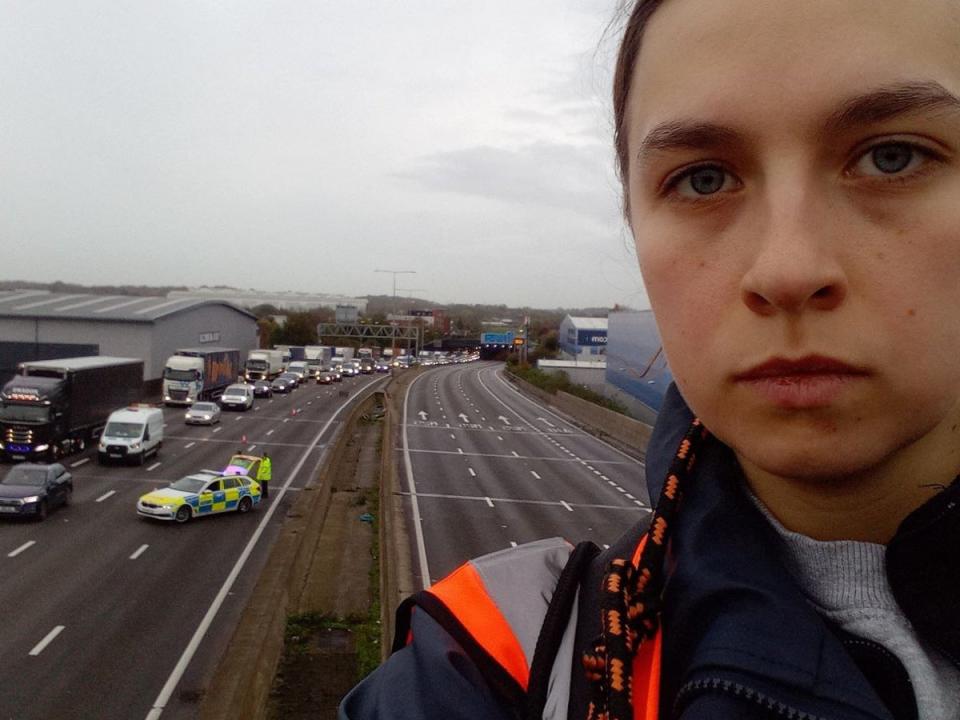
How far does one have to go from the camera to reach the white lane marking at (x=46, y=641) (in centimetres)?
1127

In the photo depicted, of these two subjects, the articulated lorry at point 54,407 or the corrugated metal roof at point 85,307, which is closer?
the articulated lorry at point 54,407

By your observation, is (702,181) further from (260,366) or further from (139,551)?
(260,366)

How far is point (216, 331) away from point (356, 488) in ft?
166

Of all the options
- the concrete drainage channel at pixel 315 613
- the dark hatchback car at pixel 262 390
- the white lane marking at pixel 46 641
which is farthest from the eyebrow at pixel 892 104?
the dark hatchback car at pixel 262 390

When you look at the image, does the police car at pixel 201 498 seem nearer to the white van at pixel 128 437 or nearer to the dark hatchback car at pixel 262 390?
the white van at pixel 128 437

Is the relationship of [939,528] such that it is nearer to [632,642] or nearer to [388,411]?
[632,642]

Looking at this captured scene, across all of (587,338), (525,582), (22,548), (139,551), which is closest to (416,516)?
(139,551)

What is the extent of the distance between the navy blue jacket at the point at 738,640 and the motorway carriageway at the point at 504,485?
43.9 feet

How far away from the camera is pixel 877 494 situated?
1.25 metres

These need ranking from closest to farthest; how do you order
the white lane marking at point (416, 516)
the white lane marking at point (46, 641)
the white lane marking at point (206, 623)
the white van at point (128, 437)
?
the white lane marking at point (206, 623) < the white lane marking at point (46, 641) < the white lane marking at point (416, 516) < the white van at point (128, 437)

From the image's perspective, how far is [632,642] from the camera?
1.27 m

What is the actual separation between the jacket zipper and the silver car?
39.2 metres

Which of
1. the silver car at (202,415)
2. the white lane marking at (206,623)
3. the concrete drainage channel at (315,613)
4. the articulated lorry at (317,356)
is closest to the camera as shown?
the concrete drainage channel at (315,613)

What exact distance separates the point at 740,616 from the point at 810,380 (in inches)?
15.5
